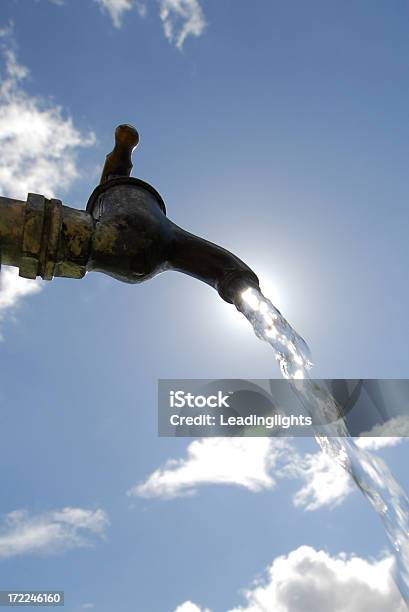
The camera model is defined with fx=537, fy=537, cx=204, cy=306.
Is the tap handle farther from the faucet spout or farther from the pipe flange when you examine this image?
the pipe flange

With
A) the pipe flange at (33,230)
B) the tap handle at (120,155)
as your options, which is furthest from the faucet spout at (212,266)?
the pipe flange at (33,230)

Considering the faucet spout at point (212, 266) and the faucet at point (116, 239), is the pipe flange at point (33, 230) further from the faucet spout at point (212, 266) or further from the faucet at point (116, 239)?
the faucet spout at point (212, 266)

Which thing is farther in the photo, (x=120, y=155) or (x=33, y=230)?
(x=120, y=155)

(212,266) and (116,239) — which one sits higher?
(212,266)

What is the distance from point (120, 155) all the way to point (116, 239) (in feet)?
3.84

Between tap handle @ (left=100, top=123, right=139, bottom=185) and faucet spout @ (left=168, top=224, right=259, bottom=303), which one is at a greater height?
tap handle @ (left=100, top=123, right=139, bottom=185)

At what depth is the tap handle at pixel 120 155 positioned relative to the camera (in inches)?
180

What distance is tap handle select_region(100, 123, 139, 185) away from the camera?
458cm

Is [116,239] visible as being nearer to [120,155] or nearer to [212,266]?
[212,266]

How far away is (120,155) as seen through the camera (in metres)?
4.59

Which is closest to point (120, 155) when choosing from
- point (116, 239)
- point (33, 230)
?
point (116, 239)

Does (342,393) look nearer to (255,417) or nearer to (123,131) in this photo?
(255,417)

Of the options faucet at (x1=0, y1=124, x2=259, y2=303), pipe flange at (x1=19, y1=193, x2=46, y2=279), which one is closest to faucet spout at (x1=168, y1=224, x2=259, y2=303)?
faucet at (x1=0, y1=124, x2=259, y2=303)

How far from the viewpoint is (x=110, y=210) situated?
155 inches
